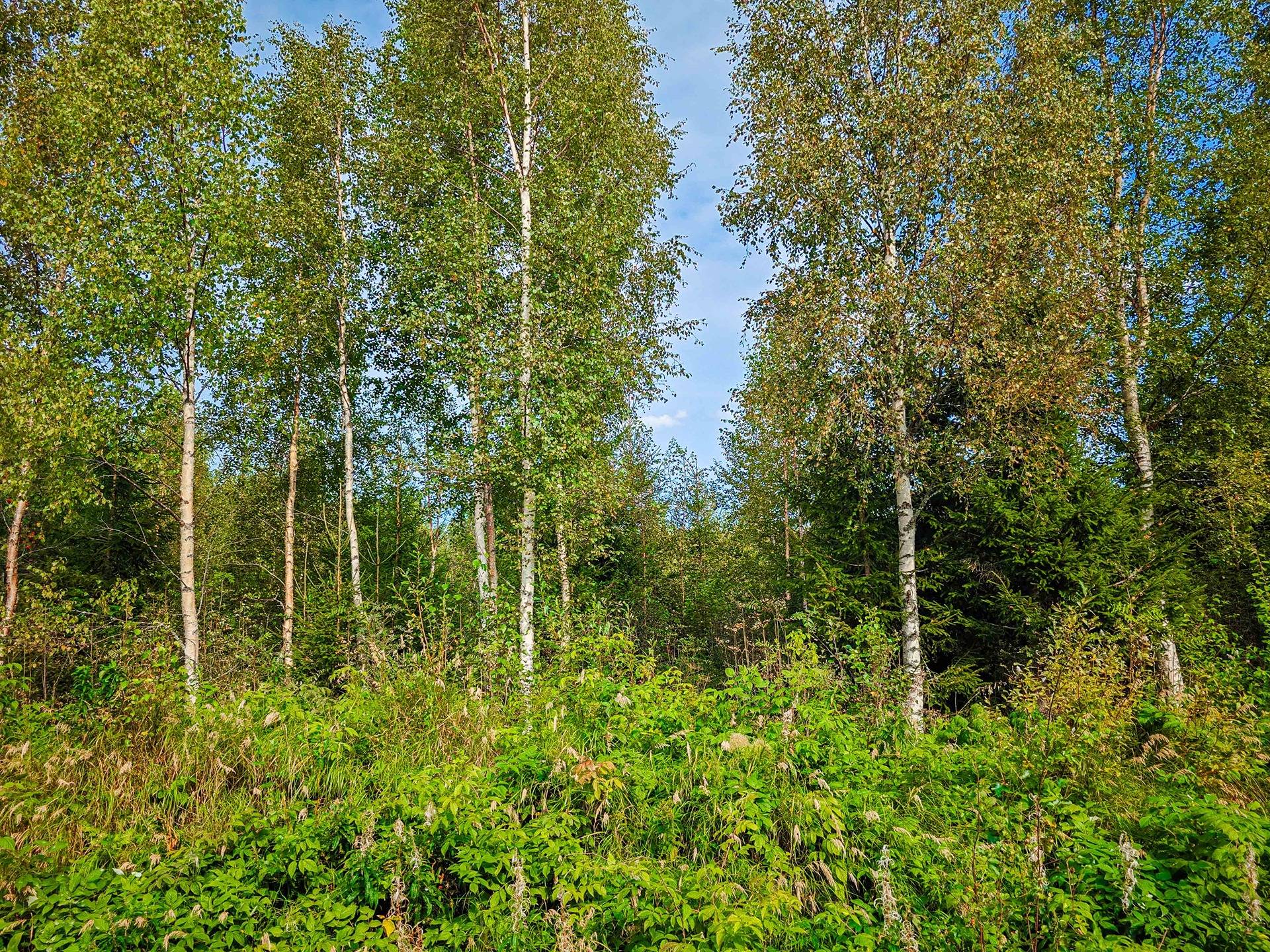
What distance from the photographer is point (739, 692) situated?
4.59 m

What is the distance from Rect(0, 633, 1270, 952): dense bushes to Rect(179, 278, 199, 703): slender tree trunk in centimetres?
428

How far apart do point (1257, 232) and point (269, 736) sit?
17.7 m

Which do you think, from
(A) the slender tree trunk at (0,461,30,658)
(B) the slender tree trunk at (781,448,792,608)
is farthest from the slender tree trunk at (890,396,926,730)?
(A) the slender tree trunk at (0,461,30,658)

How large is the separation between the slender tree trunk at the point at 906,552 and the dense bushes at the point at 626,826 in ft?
11.6

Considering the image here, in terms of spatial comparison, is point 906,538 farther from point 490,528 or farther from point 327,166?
point 327,166

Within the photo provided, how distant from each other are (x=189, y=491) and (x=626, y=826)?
8.77 meters

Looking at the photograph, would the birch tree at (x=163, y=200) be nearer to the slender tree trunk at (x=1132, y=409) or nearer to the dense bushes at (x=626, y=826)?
the dense bushes at (x=626, y=826)

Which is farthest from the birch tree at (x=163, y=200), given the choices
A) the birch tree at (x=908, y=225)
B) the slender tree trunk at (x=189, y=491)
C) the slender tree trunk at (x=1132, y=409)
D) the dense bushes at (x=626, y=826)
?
the slender tree trunk at (x=1132, y=409)

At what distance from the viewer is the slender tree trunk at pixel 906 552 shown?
8594 millimetres

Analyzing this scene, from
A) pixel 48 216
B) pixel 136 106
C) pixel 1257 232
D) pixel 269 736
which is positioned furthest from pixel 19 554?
pixel 1257 232

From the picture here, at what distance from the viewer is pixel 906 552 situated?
354 inches

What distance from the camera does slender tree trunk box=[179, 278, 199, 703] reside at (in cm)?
865

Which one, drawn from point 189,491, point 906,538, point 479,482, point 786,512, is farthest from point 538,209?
point 786,512

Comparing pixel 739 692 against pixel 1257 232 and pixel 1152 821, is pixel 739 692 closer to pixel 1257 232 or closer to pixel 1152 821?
pixel 1152 821
